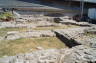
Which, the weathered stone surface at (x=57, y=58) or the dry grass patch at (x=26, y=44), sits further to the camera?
the dry grass patch at (x=26, y=44)

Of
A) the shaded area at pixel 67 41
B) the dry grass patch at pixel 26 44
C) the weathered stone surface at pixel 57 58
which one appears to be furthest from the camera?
the shaded area at pixel 67 41

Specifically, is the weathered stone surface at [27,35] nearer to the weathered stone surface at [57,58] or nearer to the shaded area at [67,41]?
the shaded area at [67,41]

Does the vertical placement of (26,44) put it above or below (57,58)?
below

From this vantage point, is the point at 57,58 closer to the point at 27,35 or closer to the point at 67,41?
the point at 67,41

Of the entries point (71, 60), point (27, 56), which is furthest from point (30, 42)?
point (71, 60)

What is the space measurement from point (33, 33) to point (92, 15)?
8612mm

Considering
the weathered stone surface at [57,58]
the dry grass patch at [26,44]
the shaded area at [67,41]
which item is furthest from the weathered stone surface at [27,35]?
the weathered stone surface at [57,58]

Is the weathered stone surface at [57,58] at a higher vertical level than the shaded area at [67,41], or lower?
higher

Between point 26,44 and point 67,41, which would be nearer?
point 26,44

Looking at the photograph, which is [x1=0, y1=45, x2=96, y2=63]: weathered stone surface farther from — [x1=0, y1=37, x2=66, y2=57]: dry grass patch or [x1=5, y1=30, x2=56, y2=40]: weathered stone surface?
[x1=5, y1=30, x2=56, y2=40]: weathered stone surface

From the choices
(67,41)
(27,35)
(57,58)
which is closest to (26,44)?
(27,35)

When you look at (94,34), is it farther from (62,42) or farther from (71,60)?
(71,60)

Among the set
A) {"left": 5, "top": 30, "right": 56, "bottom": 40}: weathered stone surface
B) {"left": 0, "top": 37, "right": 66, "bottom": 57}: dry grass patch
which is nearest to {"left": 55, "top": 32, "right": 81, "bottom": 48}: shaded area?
{"left": 0, "top": 37, "right": 66, "bottom": 57}: dry grass patch

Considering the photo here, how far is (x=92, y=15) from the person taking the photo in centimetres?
1636
